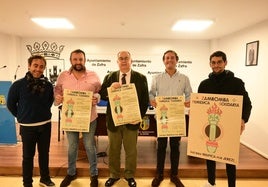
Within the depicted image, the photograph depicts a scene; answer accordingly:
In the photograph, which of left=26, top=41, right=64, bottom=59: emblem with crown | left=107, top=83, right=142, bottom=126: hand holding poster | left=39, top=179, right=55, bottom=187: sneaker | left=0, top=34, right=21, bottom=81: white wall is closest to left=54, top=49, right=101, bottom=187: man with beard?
left=107, top=83, right=142, bottom=126: hand holding poster

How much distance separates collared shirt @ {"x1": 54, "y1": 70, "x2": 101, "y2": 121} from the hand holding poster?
230 millimetres

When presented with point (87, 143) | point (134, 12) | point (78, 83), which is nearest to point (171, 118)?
point (87, 143)

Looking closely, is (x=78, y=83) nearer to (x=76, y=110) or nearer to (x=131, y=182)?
(x=76, y=110)

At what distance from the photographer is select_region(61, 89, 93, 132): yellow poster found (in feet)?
7.72

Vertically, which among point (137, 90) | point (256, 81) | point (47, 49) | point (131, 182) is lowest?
point (131, 182)

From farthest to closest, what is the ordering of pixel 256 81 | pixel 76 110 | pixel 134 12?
1. pixel 256 81
2. pixel 134 12
3. pixel 76 110

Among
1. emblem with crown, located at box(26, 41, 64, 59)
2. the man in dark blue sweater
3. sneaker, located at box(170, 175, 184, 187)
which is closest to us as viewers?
the man in dark blue sweater

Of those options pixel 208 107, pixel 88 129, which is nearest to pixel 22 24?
pixel 88 129

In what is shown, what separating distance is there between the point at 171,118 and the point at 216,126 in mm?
500

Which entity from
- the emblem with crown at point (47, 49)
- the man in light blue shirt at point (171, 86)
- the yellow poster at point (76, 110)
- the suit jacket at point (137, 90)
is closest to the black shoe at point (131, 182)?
the man in light blue shirt at point (171, 86)

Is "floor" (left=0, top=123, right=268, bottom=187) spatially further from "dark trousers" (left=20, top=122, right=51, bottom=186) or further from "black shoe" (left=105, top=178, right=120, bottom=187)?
"dark trousers" (left=20, top=122, right=51, bottom=186)

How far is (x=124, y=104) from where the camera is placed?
7.76ft

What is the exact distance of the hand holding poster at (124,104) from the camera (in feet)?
7.72

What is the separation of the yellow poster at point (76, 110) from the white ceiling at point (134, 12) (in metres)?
1.30
